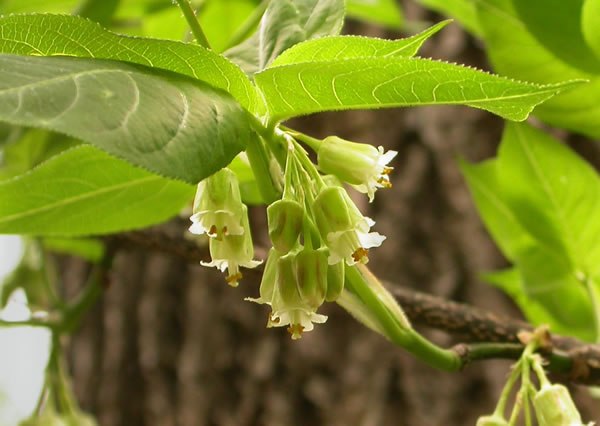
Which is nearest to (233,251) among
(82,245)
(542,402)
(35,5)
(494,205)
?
(542,402)

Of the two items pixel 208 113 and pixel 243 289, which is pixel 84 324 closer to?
pixel 243 289

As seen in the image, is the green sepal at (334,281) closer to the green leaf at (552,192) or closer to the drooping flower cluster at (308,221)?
the drooping flower cluster at (308,221)

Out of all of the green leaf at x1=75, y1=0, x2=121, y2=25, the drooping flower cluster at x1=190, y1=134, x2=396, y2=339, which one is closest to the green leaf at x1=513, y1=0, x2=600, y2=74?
the drooping flower cluster at x1=190, y1=134, x2=396, y2=339

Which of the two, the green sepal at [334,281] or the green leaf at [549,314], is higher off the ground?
the green leaf at [549,314]

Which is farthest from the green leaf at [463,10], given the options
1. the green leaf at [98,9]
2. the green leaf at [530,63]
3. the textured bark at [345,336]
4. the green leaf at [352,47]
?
the textured bark at [345,336]

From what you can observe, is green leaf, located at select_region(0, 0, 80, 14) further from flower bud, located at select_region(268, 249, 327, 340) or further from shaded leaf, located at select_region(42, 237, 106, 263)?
flower bud, located at select_region(268, 249, 327, 340)

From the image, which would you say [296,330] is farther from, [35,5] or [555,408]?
[35,5]
